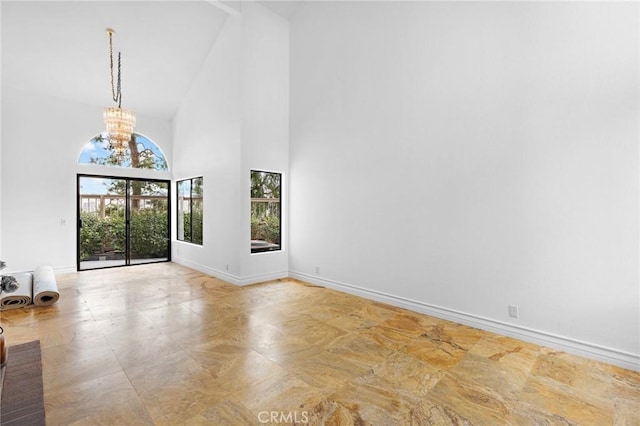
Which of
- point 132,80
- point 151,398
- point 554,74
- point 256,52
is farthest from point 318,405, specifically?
point 132,80

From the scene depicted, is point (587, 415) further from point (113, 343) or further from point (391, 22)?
point (391, 22)

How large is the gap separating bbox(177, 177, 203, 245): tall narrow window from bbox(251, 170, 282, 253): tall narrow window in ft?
6.11

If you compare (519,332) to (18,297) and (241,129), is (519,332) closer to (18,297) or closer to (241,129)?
(241,129)

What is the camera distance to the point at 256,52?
580 centimetres

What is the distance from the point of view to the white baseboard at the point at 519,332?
2.87 meters

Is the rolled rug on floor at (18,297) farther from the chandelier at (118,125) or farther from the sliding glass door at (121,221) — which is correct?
the sliding glass door at (121,221)

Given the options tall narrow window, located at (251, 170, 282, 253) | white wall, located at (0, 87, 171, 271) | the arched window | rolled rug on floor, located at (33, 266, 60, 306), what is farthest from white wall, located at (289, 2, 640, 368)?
white wall, located at (0, 87, 171, 271)

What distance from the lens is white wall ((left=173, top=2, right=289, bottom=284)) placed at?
570cm

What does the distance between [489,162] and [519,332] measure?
1.95 metres

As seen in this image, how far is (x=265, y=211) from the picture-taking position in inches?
242

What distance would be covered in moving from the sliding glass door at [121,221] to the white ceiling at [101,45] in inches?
79.0

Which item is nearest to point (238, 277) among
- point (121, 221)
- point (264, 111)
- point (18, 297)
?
point (18, 297)

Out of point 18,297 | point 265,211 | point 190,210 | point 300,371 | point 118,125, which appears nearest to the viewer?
point 300,371

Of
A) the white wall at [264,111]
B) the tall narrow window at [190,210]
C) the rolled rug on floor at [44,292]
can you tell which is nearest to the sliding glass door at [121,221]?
the tall narrow window at [190,210]
